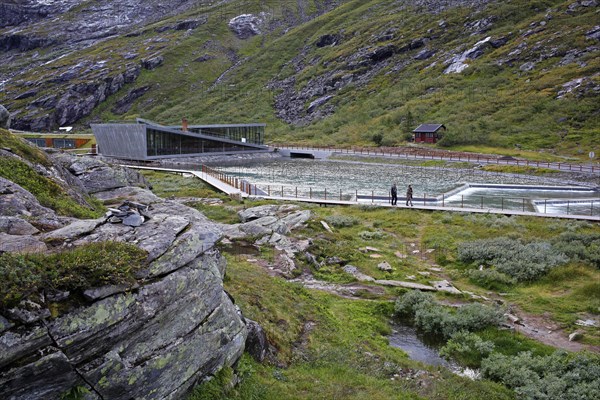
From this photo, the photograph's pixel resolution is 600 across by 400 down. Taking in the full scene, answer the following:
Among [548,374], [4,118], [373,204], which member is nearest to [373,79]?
[373,204]

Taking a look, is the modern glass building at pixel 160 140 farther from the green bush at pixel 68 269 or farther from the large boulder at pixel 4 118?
the green bush at pixel 68 269

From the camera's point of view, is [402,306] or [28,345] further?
[402,306]

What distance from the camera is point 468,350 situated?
47.9 ft

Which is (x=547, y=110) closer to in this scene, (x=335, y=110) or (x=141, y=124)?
(x=335, y=110)

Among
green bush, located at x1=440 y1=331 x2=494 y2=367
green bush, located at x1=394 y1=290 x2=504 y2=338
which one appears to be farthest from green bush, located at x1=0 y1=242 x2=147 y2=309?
green bush, located at x1=394 y1=290 x2=504 y2=338

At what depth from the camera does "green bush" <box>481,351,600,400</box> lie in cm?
1180

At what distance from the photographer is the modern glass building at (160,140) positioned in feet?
236

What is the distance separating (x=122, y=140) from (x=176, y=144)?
8448mm

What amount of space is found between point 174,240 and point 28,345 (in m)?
3.30

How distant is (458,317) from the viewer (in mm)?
16484

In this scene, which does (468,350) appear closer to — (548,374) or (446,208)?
(548,374)

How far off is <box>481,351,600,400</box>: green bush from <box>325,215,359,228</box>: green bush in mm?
16963

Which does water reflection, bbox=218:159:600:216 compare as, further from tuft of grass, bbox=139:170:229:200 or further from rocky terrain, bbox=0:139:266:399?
rocky terrain, bbox=0:139:266:399

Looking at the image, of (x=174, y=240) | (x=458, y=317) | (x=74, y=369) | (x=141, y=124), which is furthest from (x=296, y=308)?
(x=141, y=124)
